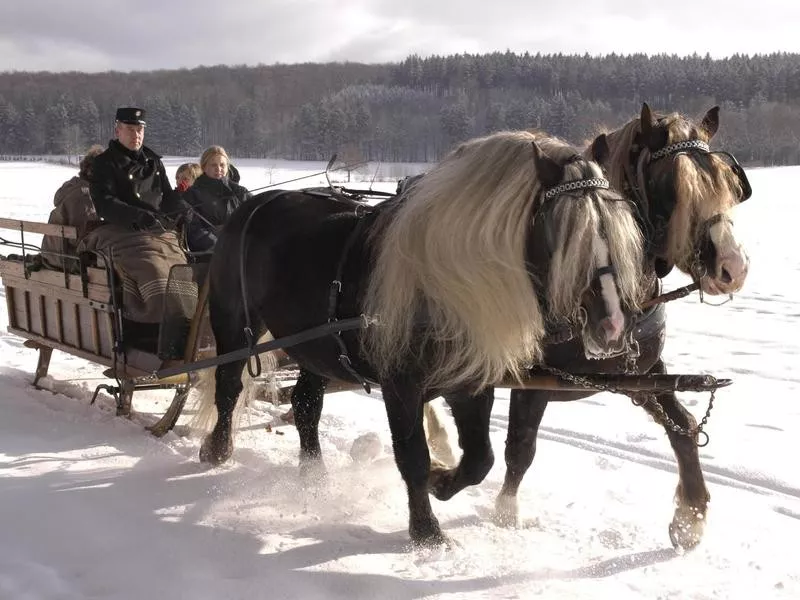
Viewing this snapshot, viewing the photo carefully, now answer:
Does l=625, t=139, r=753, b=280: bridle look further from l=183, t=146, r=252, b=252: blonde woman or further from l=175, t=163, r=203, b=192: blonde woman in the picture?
l=175, t=163, r=203, b=192: blonde woman

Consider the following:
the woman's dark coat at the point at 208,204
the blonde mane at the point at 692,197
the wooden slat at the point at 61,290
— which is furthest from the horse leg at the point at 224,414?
the blonde mane at the point at 692,197

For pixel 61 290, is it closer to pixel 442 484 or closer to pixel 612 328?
pixel 442 484

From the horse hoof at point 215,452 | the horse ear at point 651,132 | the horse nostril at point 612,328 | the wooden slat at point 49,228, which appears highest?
the horse ear at point 651,132

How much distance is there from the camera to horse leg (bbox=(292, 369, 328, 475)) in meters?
4.11

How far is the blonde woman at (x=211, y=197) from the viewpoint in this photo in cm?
594

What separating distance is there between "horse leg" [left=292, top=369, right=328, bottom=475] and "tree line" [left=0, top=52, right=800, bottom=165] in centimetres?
5067

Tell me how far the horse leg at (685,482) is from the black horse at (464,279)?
85 centimetres

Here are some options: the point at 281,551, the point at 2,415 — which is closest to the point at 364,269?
the point at 281,551

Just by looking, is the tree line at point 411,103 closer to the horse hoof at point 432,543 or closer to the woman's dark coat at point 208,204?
the woman's dark coat at point 208,204

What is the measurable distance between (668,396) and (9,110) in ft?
300

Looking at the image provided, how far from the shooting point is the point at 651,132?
3078 millimetres

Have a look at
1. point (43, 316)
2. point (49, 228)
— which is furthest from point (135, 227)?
point (43, 316)

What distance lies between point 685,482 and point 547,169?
173 centimetres

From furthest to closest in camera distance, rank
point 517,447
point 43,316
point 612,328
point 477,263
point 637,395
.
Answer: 1. point 43,316
2. point 517,447
3. point 637,395
4. point 477,263
5. point 612,328
